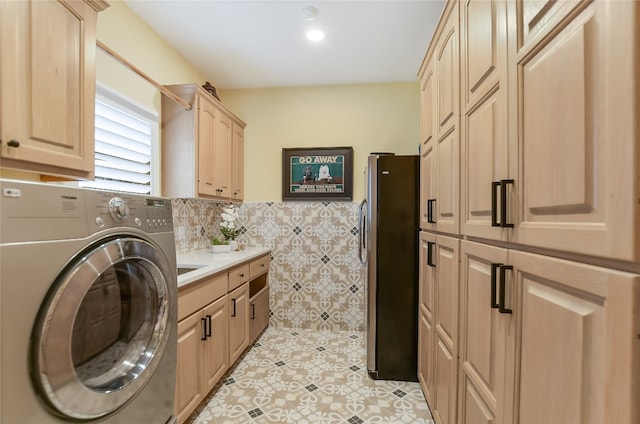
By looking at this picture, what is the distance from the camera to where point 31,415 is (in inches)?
29.5

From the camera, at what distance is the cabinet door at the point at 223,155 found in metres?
2.61

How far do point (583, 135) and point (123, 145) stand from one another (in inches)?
94.2

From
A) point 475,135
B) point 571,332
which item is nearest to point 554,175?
point 571,332

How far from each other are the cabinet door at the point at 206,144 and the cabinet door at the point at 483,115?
6.38ft

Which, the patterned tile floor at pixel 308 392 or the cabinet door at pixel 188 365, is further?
the patterned tile floor at pixel 308 392

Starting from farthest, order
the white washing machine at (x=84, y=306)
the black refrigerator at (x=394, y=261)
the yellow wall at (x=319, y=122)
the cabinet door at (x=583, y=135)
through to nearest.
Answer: the yellow wall at (x=319, y=122) → the black refrigerator at (x=394, y=261) → the white washing machine at (x=84, y=306) → the cabinet door at (x=583, y=135)

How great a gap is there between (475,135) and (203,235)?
8.47ft

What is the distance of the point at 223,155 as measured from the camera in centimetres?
274

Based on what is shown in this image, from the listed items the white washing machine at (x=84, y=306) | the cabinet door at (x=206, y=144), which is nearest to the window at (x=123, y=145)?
the cabinet door at (x=206, y=144)

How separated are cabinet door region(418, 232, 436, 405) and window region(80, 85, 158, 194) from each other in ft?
6.83

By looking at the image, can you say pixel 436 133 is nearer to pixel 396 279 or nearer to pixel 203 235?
pixel 396 279

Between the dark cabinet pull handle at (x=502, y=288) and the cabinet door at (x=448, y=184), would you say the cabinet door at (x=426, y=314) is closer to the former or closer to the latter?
the cabinet door at (x=448, y=184)

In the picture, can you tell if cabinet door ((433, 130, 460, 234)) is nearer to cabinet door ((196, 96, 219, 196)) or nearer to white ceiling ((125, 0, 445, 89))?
white ceiling ((125, 0, 445, 89))

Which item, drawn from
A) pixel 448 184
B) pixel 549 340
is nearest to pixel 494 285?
pixel 549 340
